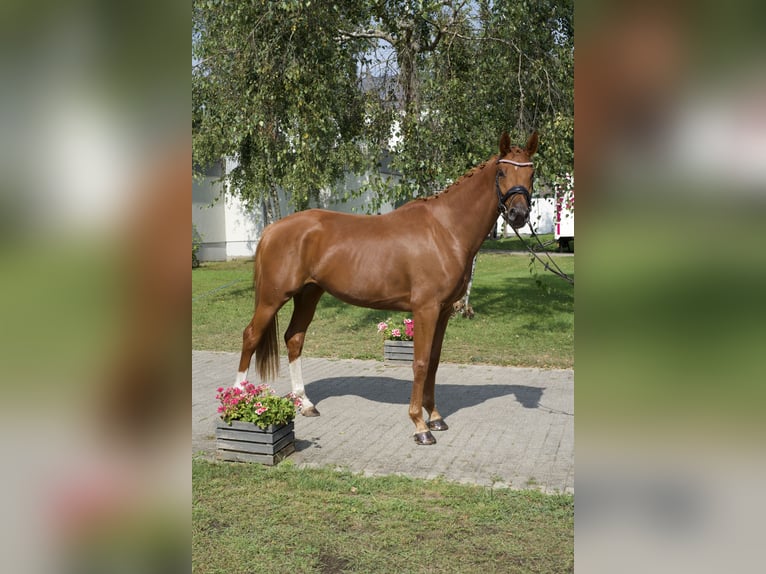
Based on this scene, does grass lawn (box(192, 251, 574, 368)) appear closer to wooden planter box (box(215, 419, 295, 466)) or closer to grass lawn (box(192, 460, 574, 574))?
grass lawn (box(192, 460, 574, 574))

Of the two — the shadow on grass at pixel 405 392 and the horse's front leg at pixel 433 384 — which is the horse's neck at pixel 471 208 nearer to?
the horse's front leg at pixel 433 384

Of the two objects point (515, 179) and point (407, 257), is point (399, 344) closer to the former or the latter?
point (407, 257)

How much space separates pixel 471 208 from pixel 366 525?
9.09ft

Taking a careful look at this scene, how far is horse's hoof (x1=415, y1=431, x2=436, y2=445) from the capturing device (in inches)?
209

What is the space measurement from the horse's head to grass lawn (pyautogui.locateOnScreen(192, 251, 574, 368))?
126 centimetres

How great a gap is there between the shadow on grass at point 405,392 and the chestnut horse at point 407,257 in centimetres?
83

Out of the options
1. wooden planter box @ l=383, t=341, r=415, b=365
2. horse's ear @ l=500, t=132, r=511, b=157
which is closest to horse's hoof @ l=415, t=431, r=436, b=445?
horse's ear @ l=500, t=132, r=511, b=157

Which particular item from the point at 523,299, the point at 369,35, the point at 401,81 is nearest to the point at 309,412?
the point at 401,81

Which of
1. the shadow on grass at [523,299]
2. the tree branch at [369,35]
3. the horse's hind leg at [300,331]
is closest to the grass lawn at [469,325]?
the shadow on grass at [523,299]

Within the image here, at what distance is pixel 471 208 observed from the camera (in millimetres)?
5328

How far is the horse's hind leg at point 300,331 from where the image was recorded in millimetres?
6328

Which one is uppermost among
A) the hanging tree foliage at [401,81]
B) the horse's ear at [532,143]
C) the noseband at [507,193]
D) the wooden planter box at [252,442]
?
the hanging tree foliage at [401,81]
